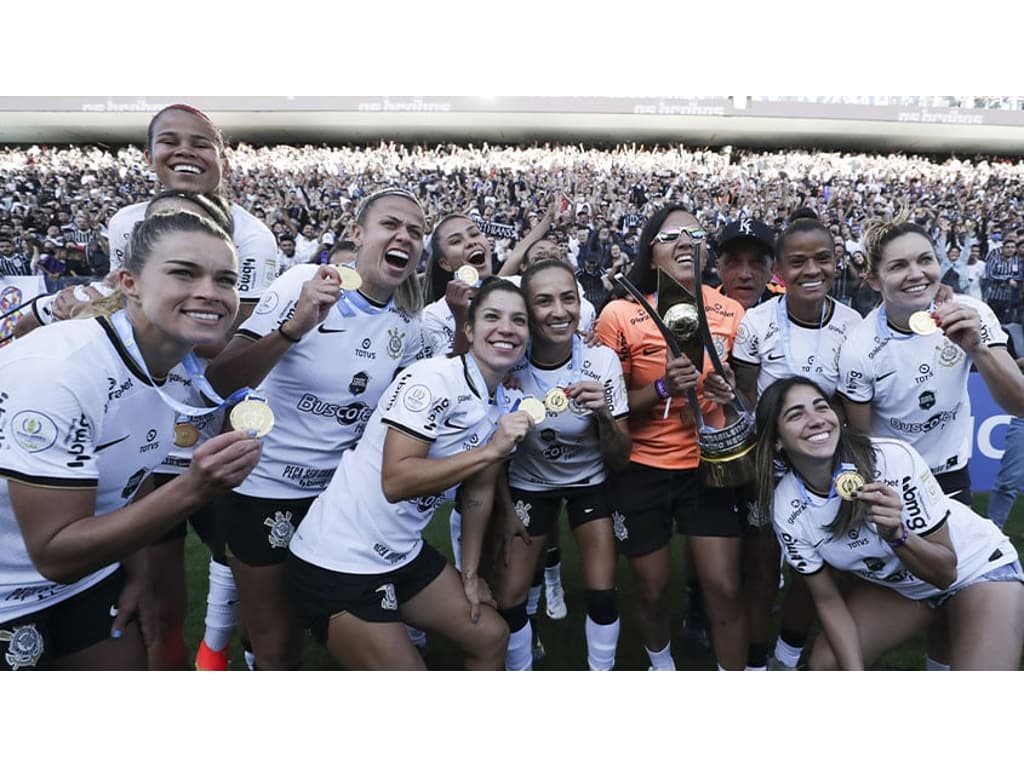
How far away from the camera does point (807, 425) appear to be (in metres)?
2.53

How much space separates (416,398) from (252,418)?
2.22 feet

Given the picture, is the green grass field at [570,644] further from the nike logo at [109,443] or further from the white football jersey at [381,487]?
the nike logo at [109,443]

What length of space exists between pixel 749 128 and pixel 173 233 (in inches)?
880

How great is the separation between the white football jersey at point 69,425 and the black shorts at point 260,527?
72cm

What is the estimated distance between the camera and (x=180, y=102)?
310 centimetres

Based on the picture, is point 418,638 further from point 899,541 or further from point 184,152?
point 184,152

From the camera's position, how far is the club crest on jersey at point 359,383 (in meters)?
2.69

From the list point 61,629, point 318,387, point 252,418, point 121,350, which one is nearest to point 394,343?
point 318,387

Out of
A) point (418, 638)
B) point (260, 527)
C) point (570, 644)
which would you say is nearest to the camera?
point (260, 527)

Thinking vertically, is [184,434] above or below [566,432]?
above

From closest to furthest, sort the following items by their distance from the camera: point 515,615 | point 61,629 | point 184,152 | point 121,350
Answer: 1. point 121,350
2. point 61,629
3. point 184,152
4. point 515,615

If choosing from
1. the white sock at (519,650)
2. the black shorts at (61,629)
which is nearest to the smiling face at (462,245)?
the white sock at (519,650)

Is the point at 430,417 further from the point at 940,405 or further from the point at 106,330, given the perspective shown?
the point at 940,405

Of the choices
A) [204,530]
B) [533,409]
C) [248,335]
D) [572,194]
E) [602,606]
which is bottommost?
[602,606]
